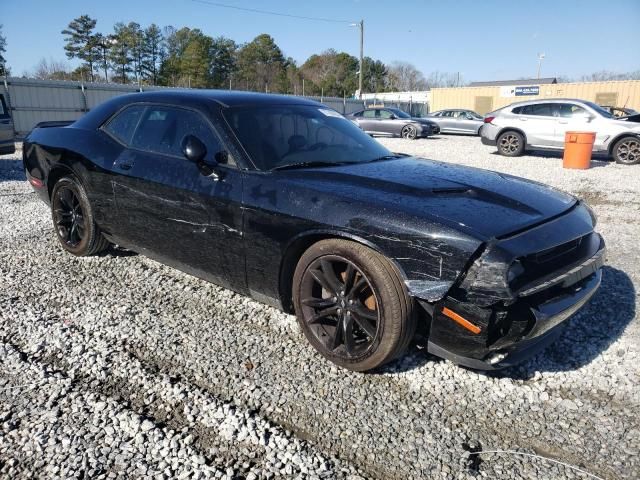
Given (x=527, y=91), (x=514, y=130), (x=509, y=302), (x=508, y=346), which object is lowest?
(x=508, y=346)

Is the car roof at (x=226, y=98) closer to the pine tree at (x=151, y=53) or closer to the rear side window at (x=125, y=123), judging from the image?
the rear side window at (x=125, y=123)

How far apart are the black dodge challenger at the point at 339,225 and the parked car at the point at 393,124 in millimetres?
16721

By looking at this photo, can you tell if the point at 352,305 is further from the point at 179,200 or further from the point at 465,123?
the point at 465,123

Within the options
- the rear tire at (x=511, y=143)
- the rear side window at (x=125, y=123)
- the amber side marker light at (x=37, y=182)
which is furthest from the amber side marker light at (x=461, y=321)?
the rear tire at (x=511, y=143)

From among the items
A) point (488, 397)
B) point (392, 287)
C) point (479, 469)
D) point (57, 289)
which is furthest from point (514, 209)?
point (57, 289)

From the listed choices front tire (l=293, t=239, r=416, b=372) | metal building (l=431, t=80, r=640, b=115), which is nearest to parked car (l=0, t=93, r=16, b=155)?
front tire (l=293, t=239, r=416, b=372)

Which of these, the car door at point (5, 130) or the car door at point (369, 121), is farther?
the car door at point (369, 121)

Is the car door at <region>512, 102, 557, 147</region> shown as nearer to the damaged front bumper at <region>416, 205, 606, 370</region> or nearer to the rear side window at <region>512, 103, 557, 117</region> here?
the rear side window at <region>512, 103, 557, 117</region>

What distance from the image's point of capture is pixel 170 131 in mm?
3490

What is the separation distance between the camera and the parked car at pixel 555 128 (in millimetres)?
11961

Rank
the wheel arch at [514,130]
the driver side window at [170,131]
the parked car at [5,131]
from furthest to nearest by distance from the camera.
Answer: the wheel arch at [514,130] < the parked car at [5,131] < the driver side window at [170,131]

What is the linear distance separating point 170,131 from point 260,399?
6.93 ft

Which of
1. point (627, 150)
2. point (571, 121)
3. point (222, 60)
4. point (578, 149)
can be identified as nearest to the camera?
point (578, 149)

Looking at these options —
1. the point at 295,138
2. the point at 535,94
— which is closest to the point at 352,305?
the point at 295,138
